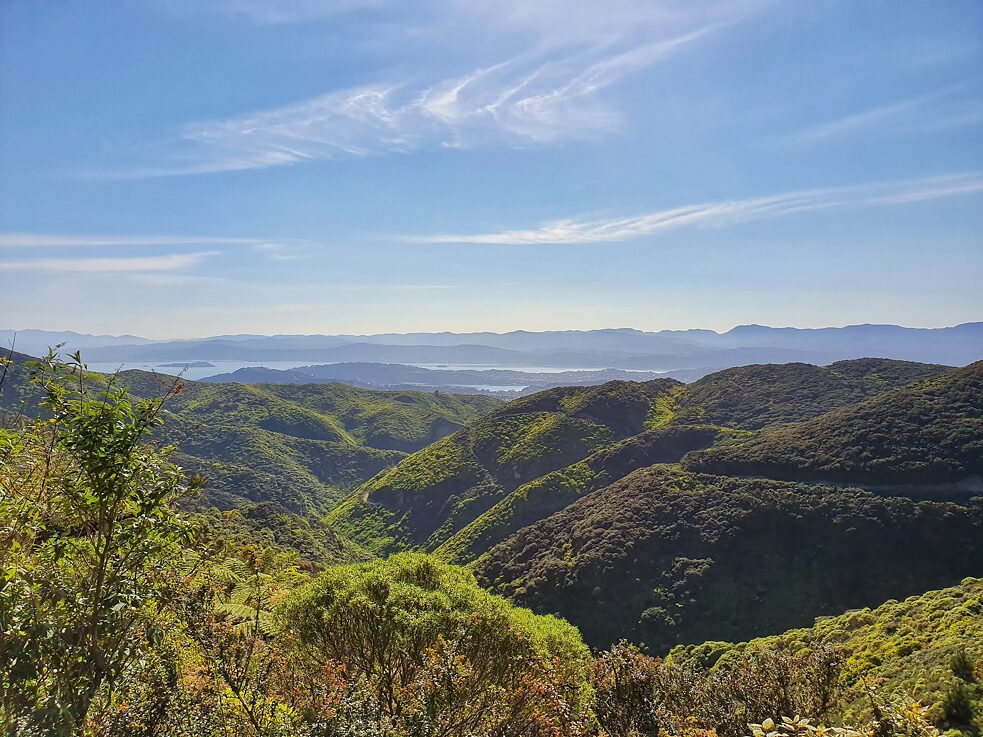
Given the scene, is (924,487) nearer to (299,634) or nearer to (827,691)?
(827,691)

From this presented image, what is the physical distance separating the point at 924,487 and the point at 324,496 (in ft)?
261

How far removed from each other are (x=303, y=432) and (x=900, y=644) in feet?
359

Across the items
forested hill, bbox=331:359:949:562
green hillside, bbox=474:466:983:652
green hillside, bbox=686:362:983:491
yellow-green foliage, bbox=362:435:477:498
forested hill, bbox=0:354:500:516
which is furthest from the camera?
forested hill, bbox=0:354:500:516

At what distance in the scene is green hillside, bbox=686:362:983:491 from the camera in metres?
31.0

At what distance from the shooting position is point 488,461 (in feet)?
209

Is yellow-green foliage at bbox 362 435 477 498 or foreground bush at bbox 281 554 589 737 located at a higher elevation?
foreground bush at bbox 281 554 589 737

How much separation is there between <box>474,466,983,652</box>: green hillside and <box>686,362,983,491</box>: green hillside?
273cm

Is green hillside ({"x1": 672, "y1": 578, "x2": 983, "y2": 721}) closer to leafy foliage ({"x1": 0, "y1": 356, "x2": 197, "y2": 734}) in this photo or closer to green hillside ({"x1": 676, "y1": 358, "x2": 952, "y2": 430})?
leafy foliage ({"x1": 0, "y1": 356, "x2": 197, "y2": 734})

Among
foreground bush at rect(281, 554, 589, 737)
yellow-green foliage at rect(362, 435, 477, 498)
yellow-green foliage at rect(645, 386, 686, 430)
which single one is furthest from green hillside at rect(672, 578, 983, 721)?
yellow-green foliage at rect(362, 435, 477, 498)

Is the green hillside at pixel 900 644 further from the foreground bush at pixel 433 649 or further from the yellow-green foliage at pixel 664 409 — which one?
the yellow-green foliage at pixel 664 409

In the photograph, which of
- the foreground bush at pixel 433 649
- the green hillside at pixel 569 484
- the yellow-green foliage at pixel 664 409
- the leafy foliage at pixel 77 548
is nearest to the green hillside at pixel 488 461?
the yellow-green foliage at pixel 664 409

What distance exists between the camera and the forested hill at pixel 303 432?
77425 millimetres

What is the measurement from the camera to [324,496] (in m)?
86.5

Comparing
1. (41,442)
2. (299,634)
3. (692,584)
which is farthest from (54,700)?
(692,584)
